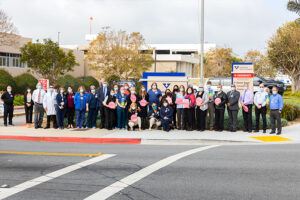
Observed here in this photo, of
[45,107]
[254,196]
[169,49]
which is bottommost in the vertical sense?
[254,196]

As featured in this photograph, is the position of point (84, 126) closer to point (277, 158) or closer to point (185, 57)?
point (277, 158)

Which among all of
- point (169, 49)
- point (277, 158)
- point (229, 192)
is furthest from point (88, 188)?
point (169, 49)

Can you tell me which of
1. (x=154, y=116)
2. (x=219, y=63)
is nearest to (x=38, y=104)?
(x=154, y=116)

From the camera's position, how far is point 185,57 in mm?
87438

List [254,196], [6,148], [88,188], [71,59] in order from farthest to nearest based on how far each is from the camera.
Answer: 1. [71,59]
2. [6,148]
3. [88,188]
4. [254,196]

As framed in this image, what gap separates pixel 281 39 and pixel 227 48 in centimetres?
2894

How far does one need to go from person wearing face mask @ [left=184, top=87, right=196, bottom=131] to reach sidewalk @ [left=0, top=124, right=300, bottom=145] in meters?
0.59

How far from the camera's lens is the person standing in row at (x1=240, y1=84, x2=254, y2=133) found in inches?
751

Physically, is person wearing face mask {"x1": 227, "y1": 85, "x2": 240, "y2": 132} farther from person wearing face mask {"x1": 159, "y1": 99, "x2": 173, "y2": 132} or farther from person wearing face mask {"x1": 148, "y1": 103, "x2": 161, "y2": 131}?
person wearing face mask {"x1": 148, "y1": 103, "x2": 161, "y2": 131}

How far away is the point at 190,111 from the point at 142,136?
8.48 ft

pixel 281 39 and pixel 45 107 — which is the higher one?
pixel 281 39

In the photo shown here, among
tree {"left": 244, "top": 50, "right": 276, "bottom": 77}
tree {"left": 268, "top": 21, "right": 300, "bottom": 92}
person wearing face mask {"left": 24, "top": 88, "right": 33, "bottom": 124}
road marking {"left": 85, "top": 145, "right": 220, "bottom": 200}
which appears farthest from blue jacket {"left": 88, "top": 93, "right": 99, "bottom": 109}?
tree {"left": 244, "top": 50, "right": 276, "bottom": 77}

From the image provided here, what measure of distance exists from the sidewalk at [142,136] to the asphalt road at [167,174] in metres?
2.56

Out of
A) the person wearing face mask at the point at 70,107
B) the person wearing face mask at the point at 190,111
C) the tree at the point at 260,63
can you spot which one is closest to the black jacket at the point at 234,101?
the person wearing face mask at the point at 190,111
